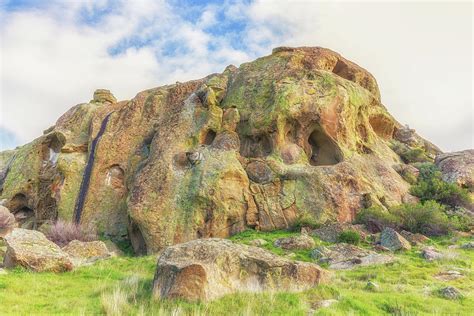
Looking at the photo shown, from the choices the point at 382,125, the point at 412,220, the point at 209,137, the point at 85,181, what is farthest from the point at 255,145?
the point at 382,125

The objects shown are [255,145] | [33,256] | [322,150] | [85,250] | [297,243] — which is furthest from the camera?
[322,150]

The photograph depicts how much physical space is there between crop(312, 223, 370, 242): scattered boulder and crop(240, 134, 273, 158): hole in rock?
829 cm

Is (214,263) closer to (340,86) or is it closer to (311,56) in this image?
(340,86)

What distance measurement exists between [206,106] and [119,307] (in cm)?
2405

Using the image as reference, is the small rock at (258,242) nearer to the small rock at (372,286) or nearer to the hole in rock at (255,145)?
the hole in rock at (255,145)

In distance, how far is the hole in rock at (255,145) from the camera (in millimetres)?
31547

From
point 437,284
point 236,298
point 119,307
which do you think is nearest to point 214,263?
point 236,298

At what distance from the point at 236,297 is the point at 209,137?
21593mm

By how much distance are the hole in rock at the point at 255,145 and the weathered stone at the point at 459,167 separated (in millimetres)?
14056

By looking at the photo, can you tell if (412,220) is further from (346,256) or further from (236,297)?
(236,297)

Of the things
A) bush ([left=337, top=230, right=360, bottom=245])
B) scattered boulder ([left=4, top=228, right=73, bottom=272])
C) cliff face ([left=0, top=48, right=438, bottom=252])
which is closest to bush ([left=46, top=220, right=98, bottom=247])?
cliff face ([left=0, top=48, right=438, bottom=252])

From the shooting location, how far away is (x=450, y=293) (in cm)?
1270

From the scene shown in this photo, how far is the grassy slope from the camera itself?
993 cm

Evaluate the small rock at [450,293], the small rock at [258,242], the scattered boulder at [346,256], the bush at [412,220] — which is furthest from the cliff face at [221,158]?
the small rock at [450,293]
